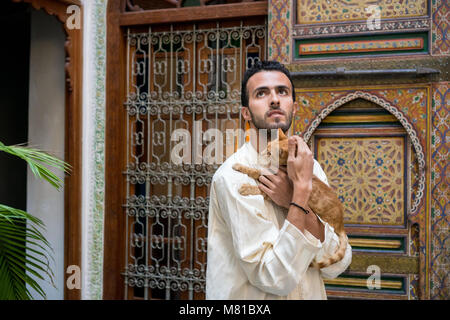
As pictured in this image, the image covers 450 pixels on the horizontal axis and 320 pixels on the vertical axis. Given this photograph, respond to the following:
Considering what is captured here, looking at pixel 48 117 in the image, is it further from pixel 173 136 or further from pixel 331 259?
pixel 331 259

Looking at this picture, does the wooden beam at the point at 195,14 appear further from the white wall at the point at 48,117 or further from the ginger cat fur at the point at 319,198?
the ginger cat fur at the point at 319,198

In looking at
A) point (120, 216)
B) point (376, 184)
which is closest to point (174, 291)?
point (120, 216)

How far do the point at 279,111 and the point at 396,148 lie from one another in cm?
198

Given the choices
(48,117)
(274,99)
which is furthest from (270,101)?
(48,117)

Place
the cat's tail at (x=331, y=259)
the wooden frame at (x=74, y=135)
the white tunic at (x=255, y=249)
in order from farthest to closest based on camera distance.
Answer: the wooden frame at (x=74, y=135)
the cat's tail at (x=331, y=259)
the white tunic at (x=255, y=249)

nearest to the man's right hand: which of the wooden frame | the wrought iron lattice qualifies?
the wrought iron lattice

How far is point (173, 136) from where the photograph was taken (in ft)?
11.9

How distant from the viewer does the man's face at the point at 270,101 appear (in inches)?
51.5

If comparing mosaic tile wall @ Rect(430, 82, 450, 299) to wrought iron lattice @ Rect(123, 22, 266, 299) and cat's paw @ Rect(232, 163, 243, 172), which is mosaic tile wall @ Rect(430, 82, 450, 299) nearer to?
wrought iron lattice @ Rect(123, 22, 266, 299)

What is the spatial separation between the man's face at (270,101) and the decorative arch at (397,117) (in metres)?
1.79

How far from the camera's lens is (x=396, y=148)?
3.04 metres

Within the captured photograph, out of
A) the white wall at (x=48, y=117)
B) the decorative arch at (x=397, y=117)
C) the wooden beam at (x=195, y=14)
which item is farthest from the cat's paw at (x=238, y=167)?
the white wall at (x=48, y=117)

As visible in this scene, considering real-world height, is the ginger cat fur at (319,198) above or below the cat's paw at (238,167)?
below

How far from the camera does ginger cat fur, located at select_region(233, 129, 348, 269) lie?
127cm
